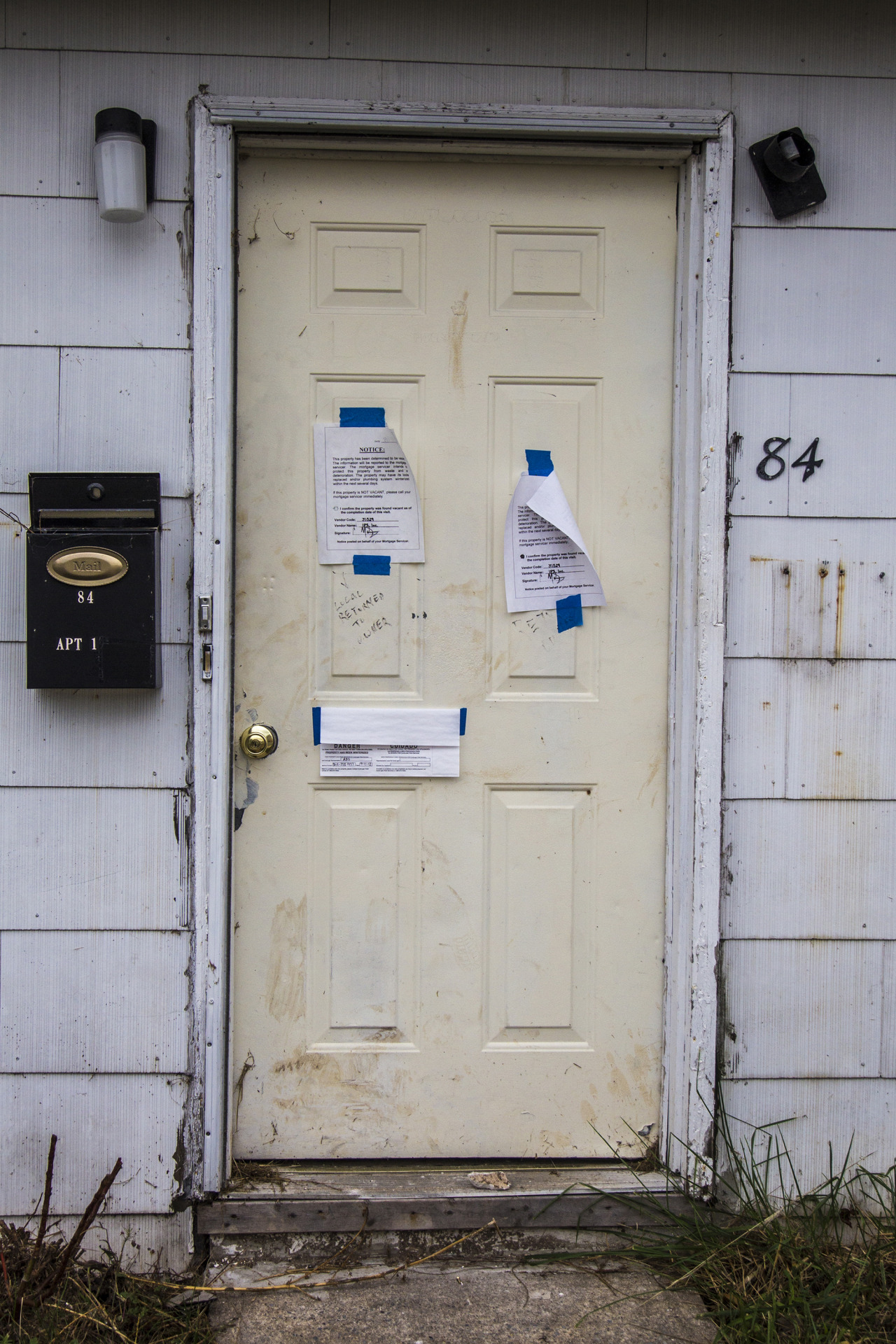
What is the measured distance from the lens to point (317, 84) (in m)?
1.87

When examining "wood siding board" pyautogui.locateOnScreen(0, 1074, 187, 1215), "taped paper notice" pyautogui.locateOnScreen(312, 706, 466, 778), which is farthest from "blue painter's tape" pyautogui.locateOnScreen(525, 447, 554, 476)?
"wood siding board" pyautogui.locateOnScreen(0, 1074, 187, 1215)

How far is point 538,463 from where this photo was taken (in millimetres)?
2012

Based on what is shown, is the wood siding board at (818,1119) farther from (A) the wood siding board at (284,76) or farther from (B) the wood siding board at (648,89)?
(A) the wood siding board at (284,76)

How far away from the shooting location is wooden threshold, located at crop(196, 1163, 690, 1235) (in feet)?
6.23

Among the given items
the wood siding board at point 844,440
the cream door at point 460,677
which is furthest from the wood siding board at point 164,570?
the wood siding board at point 844,440

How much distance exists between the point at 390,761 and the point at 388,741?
1.9 inches

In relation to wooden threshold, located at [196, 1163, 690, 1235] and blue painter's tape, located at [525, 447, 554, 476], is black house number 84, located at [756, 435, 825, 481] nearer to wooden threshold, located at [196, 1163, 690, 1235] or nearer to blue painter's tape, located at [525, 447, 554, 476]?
blue painter's tape, located at [525, 447, 554, 476]

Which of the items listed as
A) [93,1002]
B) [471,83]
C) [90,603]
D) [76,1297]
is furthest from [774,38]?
[76,1297]

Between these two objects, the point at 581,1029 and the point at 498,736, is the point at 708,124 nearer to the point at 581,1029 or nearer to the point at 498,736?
the point at 498,736

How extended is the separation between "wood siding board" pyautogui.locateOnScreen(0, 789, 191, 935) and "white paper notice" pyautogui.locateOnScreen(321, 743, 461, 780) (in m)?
0.35

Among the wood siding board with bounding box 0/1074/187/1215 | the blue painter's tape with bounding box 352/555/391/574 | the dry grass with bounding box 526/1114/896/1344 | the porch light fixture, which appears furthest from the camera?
the blue painter's tape with bounding box 352/555/391/574

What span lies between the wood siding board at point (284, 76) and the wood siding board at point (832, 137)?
827 millimetres

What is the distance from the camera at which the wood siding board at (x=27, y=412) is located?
188cm

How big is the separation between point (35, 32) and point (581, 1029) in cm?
251
